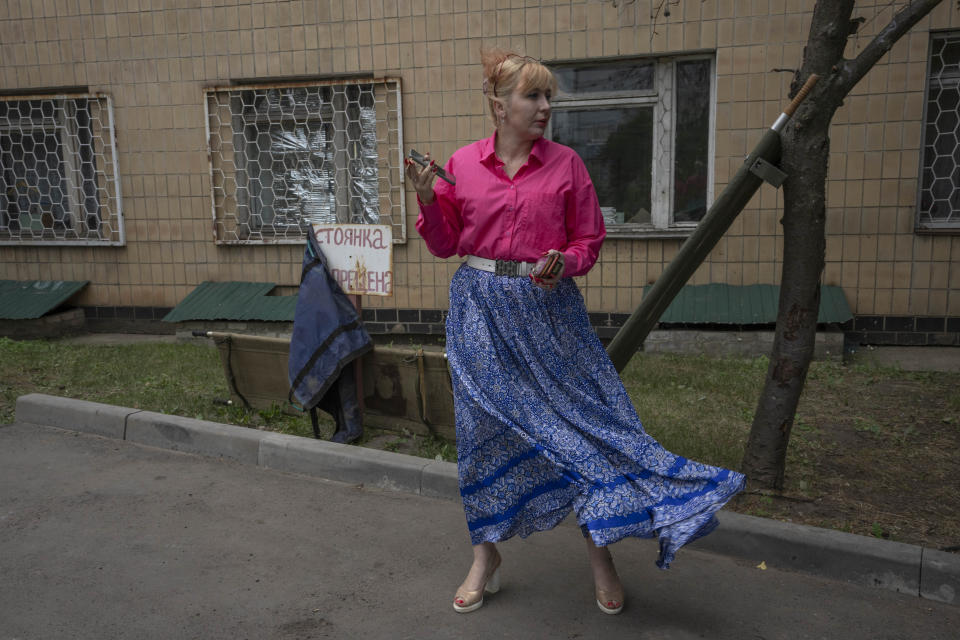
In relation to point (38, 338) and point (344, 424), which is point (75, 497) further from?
point (38, 338)

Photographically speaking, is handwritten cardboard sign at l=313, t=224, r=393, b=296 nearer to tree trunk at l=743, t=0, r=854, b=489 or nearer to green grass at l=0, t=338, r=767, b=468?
green grass at l=0, t=338, r=767, b=468

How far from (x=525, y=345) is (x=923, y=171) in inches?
225

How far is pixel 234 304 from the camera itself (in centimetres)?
815

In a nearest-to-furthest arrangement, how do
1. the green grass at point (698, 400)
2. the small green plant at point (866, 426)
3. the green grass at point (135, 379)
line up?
the green grass at point (698, 400), the small green plant at point (866, 426), the green grass at point (135, 379)

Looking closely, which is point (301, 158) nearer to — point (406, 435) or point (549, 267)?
point (406, 435)

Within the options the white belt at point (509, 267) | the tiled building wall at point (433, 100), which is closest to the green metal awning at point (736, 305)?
the tiled building wall at point (433, 100)

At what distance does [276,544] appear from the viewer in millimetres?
3559

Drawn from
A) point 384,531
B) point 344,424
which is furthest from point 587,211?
point 344,424

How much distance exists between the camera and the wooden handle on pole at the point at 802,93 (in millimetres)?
3262

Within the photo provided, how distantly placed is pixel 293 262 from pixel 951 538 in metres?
6.62

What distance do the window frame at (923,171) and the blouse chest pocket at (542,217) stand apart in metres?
5.34

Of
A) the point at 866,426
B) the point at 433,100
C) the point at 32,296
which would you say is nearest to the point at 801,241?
the point at 866,426

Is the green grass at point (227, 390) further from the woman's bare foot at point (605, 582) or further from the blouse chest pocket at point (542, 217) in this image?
the blouse chest pocket at point (542, 217)

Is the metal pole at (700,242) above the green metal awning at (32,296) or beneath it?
above
